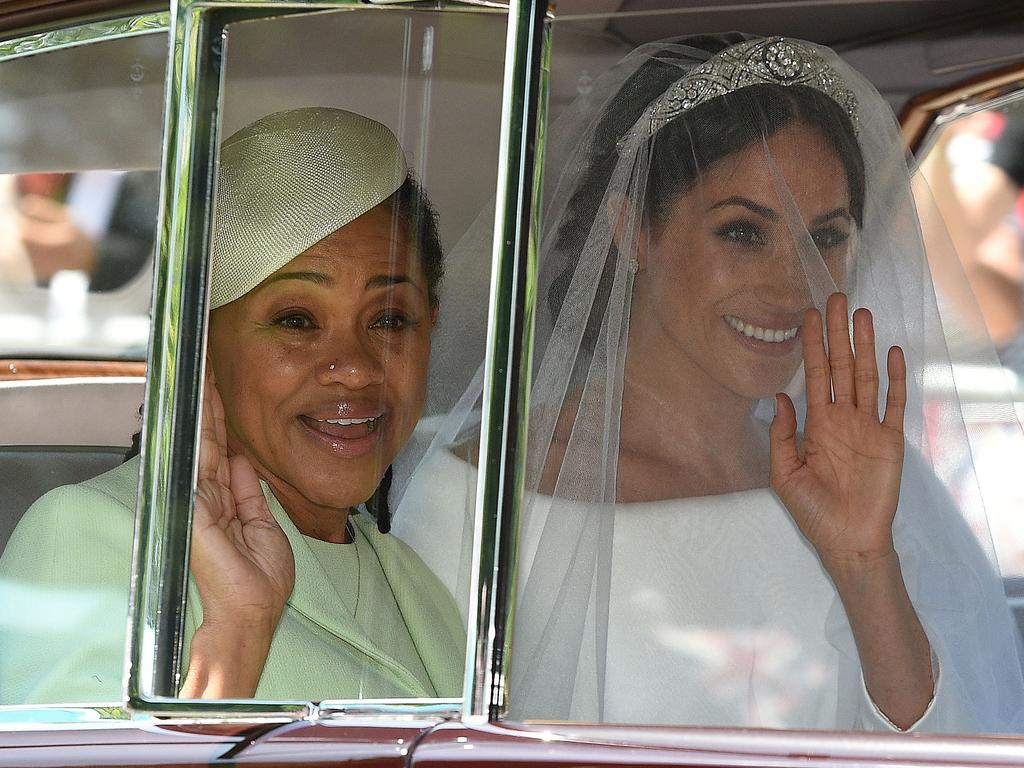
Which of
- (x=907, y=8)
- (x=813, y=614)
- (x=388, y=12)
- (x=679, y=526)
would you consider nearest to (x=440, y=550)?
(x=679, y=526)

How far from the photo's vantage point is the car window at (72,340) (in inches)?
58.3

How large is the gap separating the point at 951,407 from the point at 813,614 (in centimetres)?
36

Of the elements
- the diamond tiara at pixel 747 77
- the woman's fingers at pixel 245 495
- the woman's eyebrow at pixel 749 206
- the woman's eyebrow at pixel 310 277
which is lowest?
the woman's fingers at pixel 245 495

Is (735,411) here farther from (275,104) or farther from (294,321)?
(275,104)

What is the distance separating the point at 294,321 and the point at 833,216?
662 millimetres

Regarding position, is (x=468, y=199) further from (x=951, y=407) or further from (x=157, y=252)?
(x=951, y=407)

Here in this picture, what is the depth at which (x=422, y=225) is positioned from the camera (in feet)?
4.31

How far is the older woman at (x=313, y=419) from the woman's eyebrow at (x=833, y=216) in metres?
0.48

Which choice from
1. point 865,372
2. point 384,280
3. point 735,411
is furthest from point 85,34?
point 865,372

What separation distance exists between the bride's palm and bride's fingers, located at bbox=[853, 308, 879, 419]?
64 cm

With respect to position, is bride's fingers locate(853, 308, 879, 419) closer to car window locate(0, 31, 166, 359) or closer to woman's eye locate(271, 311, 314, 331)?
woman's eye locate(271, 311, 314, 331)

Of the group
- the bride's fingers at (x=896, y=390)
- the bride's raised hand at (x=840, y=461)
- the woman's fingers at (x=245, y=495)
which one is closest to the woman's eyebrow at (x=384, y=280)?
the woman's fingers at (x=245, y=495)

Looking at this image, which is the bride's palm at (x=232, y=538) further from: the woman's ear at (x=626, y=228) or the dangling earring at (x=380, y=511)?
the woman's ear at (x=626, y=228)

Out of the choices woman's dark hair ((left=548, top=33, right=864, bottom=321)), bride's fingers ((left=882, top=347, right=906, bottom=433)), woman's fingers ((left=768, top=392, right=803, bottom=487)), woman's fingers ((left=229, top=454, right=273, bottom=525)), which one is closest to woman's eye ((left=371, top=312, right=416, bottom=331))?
woman's fingers ((left=229, top=454, right=273, bottom=525))
